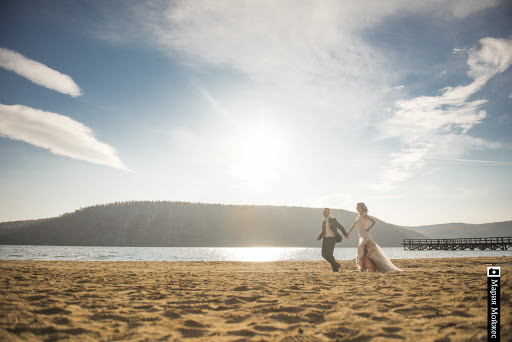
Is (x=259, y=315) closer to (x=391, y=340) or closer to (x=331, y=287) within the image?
(x=391, y=340)

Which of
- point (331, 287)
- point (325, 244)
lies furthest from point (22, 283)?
point (325, 244)

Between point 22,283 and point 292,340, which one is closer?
point 292,340

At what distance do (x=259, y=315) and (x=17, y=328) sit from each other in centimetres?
308

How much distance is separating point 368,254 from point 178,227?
170m

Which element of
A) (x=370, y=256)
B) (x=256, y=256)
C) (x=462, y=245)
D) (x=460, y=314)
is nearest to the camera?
(x=460, y=314)

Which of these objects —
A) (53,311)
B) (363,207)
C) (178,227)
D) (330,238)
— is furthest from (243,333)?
(178,227)

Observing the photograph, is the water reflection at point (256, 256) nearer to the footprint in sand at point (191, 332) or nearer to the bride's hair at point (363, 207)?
the bride's hair at point (363, 207)

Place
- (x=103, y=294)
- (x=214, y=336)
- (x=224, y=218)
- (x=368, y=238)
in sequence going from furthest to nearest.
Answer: (x=224, y=218) < (x=368, y=238) < (x=103, y=294) < (x=214, y=336)

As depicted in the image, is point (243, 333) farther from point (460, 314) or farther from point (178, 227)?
point (178, 227)

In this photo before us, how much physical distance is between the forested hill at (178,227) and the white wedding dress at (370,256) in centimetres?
16357

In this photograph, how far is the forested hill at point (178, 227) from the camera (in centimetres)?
16062

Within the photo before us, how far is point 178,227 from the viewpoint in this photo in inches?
6629

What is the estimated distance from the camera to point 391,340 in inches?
116

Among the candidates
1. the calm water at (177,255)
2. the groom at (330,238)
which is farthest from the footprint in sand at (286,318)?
the calm water at (177,255)
